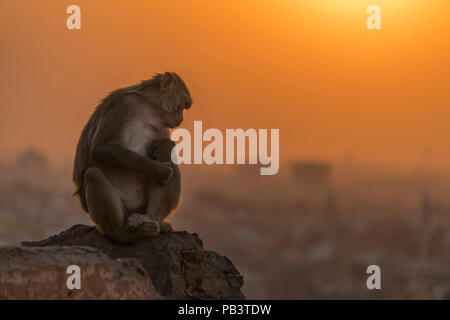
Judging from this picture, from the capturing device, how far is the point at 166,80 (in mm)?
5570

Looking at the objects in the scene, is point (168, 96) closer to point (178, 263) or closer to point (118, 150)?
point (118, 150)

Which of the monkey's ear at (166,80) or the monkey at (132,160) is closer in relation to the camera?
the monkey at (132,160)

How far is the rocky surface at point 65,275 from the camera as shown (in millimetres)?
4219

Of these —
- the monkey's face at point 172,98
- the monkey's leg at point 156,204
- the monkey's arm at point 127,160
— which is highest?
the monkey's face at point 172,98

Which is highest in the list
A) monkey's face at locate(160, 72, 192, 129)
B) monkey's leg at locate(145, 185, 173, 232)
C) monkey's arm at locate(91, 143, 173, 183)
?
monkey's face at locate(160, 72, 192, 129)

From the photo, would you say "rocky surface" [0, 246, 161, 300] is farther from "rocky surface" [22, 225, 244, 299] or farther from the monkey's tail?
the monkey's tail

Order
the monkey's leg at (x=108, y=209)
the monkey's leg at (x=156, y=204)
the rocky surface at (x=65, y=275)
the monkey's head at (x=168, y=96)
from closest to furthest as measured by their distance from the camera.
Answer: the rocky surface at (x=65, y=275), the monkey's leg at (x=108, y=209), the monkey's leg at (x=156, y=204), the monkey's head at (x=168, y=96)

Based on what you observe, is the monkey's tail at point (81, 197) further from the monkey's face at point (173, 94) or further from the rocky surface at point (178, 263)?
the monkey's face at point (173, 94)

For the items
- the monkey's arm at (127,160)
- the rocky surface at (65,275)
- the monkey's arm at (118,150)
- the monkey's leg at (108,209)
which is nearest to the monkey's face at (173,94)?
the monkey's arm at (118,150)

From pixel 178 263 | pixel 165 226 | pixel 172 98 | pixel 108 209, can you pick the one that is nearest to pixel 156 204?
pixel 165 226

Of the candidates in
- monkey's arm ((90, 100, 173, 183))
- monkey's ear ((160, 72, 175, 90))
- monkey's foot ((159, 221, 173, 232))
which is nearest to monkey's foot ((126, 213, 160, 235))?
monkey's foot ((159, 221, 173, 232))

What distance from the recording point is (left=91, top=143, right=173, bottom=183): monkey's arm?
5.17m

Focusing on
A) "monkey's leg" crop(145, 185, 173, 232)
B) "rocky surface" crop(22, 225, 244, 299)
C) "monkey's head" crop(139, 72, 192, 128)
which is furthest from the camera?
"monkey's head" crop(139, 72, 192, 128)
